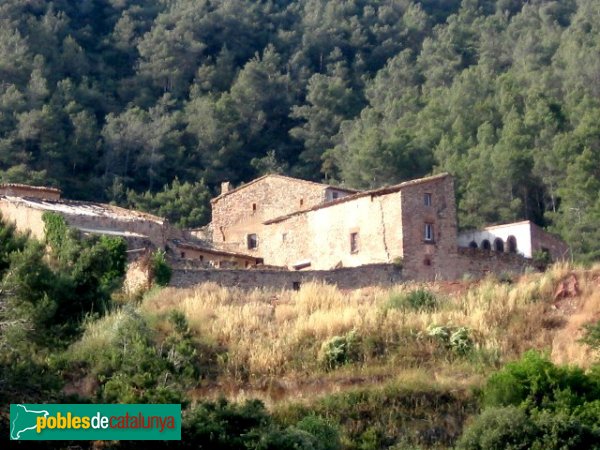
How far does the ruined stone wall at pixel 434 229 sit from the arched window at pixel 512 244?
12.8 ft

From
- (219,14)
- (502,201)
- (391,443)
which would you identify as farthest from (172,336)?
(219,14)

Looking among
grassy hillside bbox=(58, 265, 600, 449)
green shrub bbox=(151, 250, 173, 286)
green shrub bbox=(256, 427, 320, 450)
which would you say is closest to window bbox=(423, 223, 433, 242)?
grassy hillside bbox=(58, 265, 600, 449)

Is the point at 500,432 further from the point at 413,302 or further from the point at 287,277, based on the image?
the point at 287,277

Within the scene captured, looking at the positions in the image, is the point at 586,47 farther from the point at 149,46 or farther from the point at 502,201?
the point at 149,46

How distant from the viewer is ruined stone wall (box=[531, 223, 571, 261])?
46.1 meters

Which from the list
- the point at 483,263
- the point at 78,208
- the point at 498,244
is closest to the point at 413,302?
the point at 483,263

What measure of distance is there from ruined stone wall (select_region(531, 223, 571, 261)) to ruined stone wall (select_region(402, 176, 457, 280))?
4.30m

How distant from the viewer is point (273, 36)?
7881cm

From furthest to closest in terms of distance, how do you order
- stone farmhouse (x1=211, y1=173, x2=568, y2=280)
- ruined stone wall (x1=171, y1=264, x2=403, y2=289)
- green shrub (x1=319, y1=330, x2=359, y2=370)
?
stone farmhouse (x1=211, y1=173, x2=568, y2=280)
ruined stone wall (x1=171, y1=264, x2=403, y2=289)
green shrub (x1=319, y1=330, x2=359, y2=370)

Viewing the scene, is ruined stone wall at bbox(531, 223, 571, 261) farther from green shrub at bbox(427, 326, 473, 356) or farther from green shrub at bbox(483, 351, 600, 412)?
green shrub at bbox(483, 351, 600, 412)

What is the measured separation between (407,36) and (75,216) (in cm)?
4358

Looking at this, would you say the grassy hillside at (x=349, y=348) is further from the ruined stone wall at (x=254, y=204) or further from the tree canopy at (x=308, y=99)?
the tree canopy at (x=308, y=99)

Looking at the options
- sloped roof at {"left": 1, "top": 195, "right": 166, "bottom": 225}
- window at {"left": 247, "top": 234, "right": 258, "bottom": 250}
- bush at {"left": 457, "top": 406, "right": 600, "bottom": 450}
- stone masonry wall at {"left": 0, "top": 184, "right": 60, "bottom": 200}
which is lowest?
bush at {"left": 457, "top": 406, "right": 600, "bottom": 450}

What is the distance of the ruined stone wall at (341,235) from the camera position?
41.6 meters
